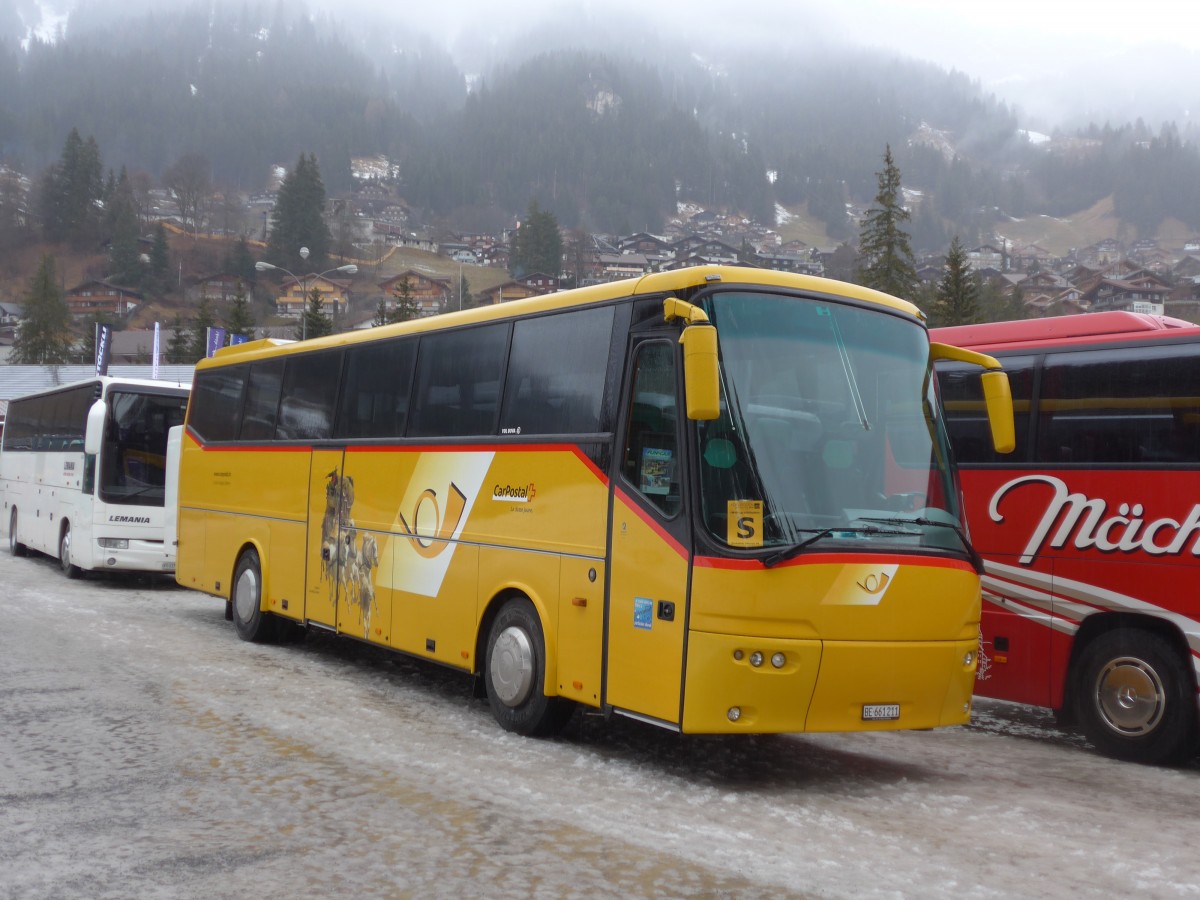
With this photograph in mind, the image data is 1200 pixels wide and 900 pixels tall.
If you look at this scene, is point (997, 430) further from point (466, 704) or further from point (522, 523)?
point (466, 704)

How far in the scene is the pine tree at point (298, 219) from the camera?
139 meters

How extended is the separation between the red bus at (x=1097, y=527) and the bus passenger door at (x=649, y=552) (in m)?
3.66

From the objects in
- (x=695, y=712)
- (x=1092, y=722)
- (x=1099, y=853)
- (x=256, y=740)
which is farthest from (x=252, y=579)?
(x=1099, y=853)

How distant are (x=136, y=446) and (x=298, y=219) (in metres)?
124

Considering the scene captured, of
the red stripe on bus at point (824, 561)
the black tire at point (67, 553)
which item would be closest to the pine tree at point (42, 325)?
the black tire at point (67, 553)

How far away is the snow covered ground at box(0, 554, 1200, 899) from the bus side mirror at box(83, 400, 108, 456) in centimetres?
944

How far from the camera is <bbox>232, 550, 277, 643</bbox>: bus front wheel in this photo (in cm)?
1385

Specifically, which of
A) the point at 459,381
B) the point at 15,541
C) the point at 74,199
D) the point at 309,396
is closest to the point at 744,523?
the point at 459,381

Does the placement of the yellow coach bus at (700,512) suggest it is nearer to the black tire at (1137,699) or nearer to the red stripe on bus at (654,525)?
the red stripe on bus at (654,525)

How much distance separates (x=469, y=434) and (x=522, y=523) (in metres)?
1.18

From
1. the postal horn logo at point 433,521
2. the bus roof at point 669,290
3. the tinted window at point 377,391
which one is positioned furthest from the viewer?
the tinted window at point 377,391

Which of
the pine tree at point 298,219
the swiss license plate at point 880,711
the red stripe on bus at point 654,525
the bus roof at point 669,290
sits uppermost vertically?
the pine tree at point 298,219

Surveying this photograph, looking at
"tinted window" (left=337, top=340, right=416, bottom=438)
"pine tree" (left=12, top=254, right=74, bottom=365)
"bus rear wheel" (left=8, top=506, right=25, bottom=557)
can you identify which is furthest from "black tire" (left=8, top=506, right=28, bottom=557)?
"pine tree" (left=12, top=254, right=74, bottom=365)

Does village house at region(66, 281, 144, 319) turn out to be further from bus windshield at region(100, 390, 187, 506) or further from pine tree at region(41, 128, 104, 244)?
bus windshield at region(100, 390, 187, 506)
